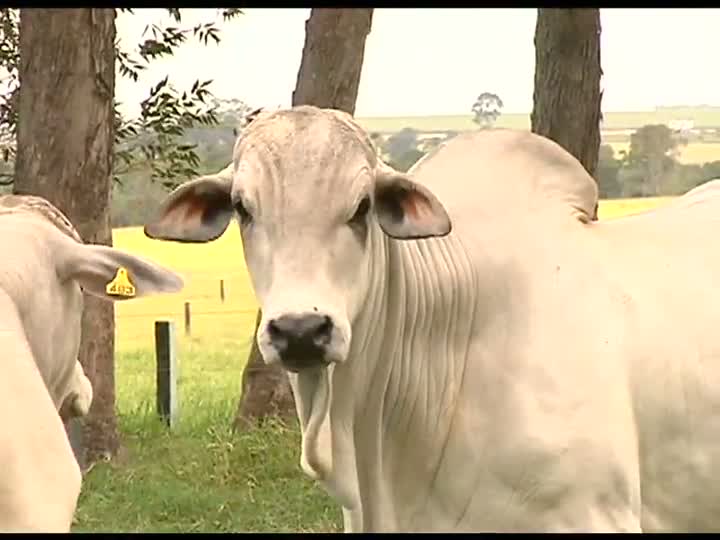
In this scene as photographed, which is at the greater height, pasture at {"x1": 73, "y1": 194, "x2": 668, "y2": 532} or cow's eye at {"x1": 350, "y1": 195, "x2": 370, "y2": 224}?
cow's eye at {"x1": 350, "y1": 195, "x2": 370, "y2": 224}

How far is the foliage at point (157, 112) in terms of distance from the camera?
891 centimetres

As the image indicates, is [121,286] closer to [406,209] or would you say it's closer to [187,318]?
[406,209]

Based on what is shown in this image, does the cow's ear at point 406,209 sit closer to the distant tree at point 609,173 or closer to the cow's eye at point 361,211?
the cow's eye at point 361,211

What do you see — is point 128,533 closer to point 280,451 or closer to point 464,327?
point 280,451

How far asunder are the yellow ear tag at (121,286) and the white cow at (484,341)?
0.14m

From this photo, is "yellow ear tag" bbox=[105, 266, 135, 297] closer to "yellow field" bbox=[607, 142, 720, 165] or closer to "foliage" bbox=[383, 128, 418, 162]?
"foliage" bbox=[383, 128, 418, 162]

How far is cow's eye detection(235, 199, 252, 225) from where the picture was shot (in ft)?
11.8

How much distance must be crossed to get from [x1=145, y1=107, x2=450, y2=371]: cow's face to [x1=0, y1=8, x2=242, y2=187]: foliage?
5197 millimetres

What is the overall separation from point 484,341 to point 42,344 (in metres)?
1.11

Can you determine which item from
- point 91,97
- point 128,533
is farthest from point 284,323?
point 91,97

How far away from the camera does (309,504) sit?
7.18m

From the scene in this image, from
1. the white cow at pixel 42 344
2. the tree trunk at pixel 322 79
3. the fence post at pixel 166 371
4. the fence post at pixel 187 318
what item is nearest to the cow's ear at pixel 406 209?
the white cow at pixel 42 344

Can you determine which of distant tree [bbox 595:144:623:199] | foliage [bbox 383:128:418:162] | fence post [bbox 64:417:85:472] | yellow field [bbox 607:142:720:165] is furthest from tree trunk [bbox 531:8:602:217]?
fence post [bbox 64:417:85:472]

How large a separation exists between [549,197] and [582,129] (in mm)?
3589
